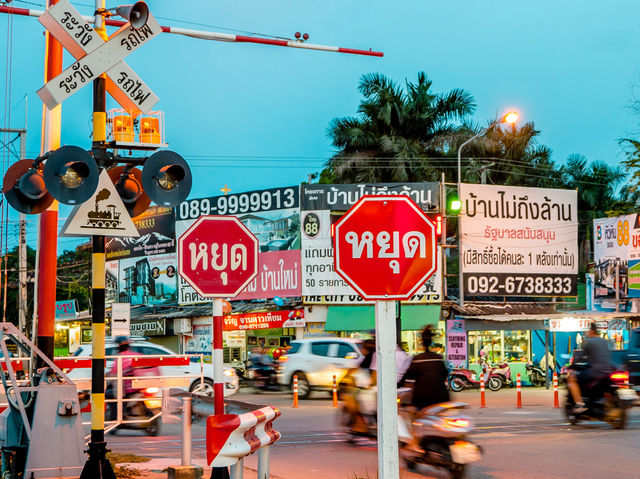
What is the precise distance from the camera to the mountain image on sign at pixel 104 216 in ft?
27.9

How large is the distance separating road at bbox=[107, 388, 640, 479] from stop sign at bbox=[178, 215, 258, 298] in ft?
10.3

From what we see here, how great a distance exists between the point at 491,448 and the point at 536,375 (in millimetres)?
20677

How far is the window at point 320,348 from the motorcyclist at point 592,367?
10.8 meters

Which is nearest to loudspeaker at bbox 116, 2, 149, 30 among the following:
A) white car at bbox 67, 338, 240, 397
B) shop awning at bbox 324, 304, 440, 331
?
white car at bbox 67, 338, 240, 397

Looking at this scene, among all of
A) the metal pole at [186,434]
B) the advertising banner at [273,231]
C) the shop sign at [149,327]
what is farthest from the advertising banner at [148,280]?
the metal pole at [186,434]

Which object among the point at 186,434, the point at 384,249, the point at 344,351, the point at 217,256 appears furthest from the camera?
the point at 344,351

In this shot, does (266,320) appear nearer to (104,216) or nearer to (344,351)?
(344,351)

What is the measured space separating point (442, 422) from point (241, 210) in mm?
28133

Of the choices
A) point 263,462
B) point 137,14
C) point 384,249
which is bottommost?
point 263,462

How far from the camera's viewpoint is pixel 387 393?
217 inches

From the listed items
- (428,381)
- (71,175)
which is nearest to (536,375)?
(428,381)

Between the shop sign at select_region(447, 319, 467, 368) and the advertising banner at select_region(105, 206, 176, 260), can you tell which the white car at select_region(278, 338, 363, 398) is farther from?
the advertising banner at select_region(105, 206, 176, 260)

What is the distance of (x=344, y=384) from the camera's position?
49.6ft

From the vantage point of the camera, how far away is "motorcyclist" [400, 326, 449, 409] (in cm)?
1094
